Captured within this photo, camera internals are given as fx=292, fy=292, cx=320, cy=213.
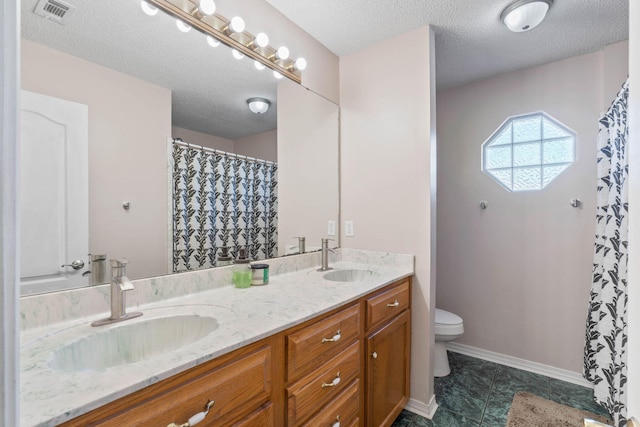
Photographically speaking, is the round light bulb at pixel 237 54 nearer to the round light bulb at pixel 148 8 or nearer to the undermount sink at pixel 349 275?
the round light bulb at pixel 148 8

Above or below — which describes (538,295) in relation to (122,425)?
below

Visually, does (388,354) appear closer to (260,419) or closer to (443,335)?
(443,335)

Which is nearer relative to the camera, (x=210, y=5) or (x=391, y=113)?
(x=210, y=5)

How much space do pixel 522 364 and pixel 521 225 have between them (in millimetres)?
1105

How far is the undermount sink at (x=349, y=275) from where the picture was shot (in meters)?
1.86

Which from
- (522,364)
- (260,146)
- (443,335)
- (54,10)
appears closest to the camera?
(54,10)

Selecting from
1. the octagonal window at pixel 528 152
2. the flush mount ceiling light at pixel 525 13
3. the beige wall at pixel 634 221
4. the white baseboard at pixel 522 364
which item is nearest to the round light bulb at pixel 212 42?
the beige wall at pixel 634 221

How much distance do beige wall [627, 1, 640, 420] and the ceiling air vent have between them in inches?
59.8

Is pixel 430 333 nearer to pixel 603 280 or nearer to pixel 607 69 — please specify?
pixel 603 280

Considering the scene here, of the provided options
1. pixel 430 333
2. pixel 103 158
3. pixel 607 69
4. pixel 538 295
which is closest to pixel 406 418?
pixel 430 333

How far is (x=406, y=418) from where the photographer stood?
1775mm

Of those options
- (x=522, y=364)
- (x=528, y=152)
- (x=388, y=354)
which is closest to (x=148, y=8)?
(x=388, y=354)

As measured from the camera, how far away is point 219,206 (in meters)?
1.50

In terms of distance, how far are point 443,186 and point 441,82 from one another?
911 mm
